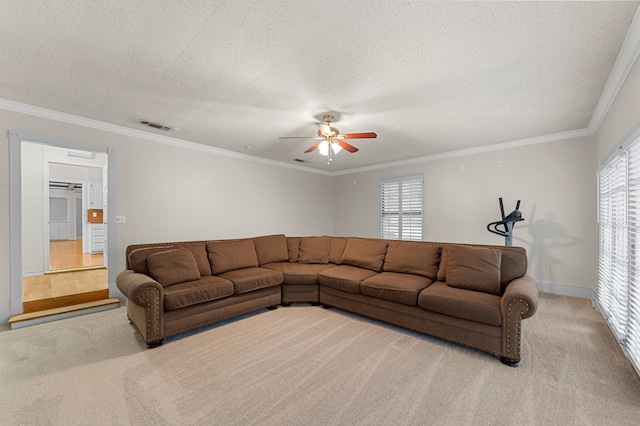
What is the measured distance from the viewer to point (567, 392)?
2020 mm

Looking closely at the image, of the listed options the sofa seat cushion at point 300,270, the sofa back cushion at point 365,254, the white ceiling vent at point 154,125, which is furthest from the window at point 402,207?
the white ceiling vent at point 154,125

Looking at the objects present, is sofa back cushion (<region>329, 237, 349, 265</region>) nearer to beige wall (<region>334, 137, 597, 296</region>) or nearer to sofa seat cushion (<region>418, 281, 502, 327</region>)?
sofa seat cushion (<region>418, 281, 502, 327</region>)

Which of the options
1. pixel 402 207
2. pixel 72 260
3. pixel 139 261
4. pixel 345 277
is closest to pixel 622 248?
pixel 345 277

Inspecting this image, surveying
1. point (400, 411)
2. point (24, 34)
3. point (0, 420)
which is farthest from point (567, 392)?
point (24, 34)

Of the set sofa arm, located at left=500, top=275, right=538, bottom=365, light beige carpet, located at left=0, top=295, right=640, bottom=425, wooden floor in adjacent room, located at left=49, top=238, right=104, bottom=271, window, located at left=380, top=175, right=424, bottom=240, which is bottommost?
light beige carpet, located at left=0, top=295, right=640, bottom=425

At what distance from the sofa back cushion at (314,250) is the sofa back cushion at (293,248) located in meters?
0.08

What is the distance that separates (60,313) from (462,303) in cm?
475

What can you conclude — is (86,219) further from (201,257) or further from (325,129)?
(325,129)

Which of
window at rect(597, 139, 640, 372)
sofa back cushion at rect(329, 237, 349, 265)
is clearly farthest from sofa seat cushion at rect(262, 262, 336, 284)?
window at rect(597, 139, 640, 372)

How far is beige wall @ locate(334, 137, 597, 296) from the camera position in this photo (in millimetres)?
4312

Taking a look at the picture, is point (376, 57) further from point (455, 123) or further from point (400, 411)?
point (400, 411)

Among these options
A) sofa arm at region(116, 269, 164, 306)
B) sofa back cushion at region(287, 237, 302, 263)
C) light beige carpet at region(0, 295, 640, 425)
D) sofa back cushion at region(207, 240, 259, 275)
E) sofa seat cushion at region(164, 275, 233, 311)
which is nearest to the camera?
light beige carpet at region(0, 295, 640, 425)

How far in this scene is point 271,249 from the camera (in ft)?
15.2

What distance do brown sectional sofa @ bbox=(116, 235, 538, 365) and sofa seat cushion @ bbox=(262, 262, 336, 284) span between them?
0.01 meters
